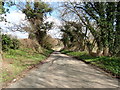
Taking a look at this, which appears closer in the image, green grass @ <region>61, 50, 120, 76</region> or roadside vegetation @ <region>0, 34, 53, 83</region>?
roadside vegetation @ <region>0, 34, 53, 83</region>

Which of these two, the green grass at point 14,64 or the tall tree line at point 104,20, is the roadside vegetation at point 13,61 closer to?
the green grass at point 14,64

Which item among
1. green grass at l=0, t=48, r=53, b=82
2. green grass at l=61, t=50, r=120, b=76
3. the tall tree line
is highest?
the tall tree line

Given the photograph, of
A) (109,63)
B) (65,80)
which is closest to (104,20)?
(109,63)

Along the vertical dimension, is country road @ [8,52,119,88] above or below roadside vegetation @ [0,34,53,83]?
below

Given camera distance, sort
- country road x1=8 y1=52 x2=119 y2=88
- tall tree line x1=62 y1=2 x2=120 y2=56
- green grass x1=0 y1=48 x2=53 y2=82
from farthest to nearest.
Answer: tall tree line x1=62 y1=2 x2=120 y2=56 → green grass x1=0 y1=48 x2=53 y2=82 → country road x1=8 y1=52 x2=119 y2=88

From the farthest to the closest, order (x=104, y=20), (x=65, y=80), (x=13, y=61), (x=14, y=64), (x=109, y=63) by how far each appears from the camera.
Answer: (x=104, y=20) < (x=109, y=63) < (x=13, y=61) < (x=14, y=64) < (x=65, y=80)

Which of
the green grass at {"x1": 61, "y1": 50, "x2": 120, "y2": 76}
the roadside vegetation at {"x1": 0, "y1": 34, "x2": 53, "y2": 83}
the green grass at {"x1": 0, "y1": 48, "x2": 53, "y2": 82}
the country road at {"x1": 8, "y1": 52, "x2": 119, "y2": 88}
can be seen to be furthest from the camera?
the green grass at {"x1": 61, "y1": 50, "x2": 120, "y2": 76}

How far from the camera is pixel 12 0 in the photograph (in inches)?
369

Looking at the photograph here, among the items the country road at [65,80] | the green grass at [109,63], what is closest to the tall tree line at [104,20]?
the green grass at [109,63]

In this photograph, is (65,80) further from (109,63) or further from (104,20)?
(104,20)

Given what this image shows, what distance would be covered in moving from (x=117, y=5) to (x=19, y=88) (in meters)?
12.2

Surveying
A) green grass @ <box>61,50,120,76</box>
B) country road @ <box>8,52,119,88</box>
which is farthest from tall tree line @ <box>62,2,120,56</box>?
country road @ <box>8,52,119,88</box>

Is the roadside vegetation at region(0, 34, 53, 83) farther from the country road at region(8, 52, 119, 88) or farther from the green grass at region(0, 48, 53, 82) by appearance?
the country road at region(8, 52, 119, 88)

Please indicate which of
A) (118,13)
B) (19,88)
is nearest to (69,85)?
(19,88)
